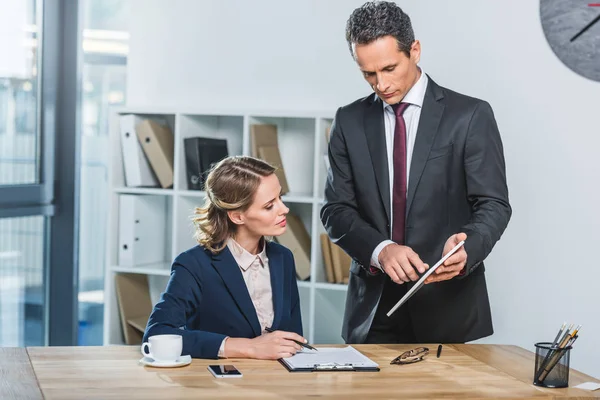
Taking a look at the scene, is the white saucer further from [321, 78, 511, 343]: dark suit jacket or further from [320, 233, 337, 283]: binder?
[320, 233, 337, 283]: binder

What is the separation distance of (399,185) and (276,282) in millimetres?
454

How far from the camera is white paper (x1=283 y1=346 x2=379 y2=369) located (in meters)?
2.05

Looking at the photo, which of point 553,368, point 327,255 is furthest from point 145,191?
point 553,368

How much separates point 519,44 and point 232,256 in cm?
177

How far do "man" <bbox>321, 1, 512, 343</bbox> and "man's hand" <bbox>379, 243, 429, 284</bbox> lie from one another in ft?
0.43

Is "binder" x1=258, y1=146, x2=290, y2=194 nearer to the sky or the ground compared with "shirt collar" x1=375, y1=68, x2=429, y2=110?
nearer to the ground

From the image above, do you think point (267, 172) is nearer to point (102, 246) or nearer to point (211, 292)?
point (211, 292)

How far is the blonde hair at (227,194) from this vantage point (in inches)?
97.4

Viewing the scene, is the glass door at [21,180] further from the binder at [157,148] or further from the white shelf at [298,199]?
the white shelf at [298,199]

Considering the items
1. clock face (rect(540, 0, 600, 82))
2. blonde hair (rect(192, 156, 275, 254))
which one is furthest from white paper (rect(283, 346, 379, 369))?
clock face (rect(540, 0, 600, 82))

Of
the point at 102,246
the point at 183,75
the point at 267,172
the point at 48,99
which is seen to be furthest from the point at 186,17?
the point at 267,172

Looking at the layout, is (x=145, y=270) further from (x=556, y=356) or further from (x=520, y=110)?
(x=556, y=356)

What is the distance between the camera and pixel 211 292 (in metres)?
2.36

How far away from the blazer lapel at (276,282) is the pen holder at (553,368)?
76cm
